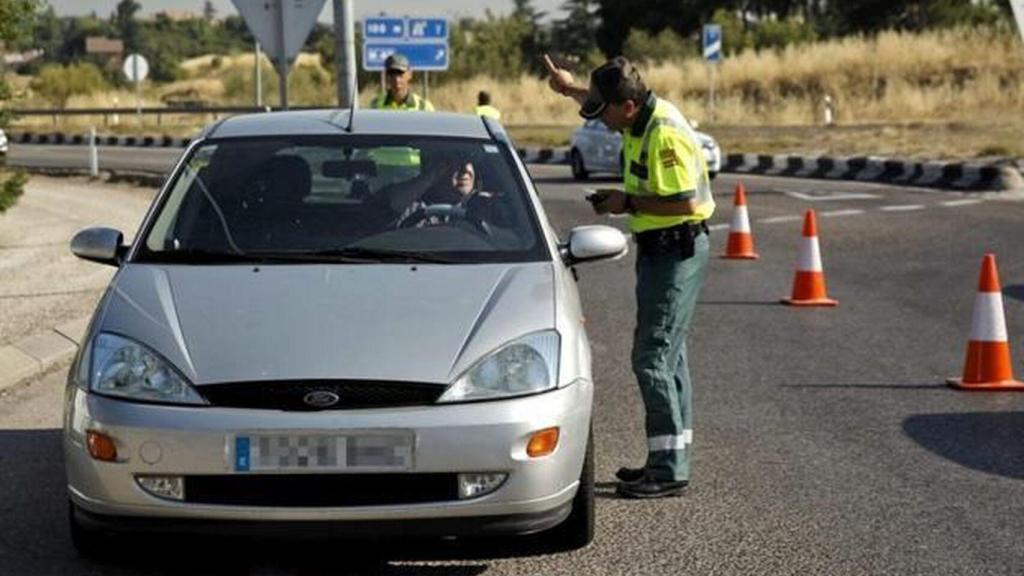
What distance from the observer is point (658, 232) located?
7320 millimetres

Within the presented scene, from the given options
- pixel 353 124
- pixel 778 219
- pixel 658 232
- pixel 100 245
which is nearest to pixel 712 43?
pixel 778 219

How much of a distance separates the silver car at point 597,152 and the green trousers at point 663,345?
74.1 ft

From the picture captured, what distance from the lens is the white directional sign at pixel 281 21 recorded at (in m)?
15.4

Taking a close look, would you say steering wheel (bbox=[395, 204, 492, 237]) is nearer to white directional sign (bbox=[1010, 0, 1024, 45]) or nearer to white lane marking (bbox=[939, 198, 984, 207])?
white directional sign (bbox=[1010, 0, 1024, 45])

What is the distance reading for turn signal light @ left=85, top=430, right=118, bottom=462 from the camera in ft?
18.9

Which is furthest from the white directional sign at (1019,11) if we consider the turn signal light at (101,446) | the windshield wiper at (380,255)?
the turn signal light at (101,446)

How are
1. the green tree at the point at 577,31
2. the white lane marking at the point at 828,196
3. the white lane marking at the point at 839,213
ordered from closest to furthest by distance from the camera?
1. the white lane marking at the point at 839,213
2. the white lane marking at the point at 828,196
3. the green tree at the point at 577,31

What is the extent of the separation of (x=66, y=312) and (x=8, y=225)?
9.77m

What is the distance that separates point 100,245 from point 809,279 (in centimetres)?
813

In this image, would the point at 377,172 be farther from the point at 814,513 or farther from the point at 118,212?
the point at 118,212

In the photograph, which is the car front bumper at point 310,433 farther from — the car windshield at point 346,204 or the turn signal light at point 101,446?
the car windshield at point 346,204

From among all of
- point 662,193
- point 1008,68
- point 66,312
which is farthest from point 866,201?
point 1008,68

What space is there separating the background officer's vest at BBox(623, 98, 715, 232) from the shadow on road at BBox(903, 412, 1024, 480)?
174cm

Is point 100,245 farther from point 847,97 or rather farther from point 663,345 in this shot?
point 847,97
